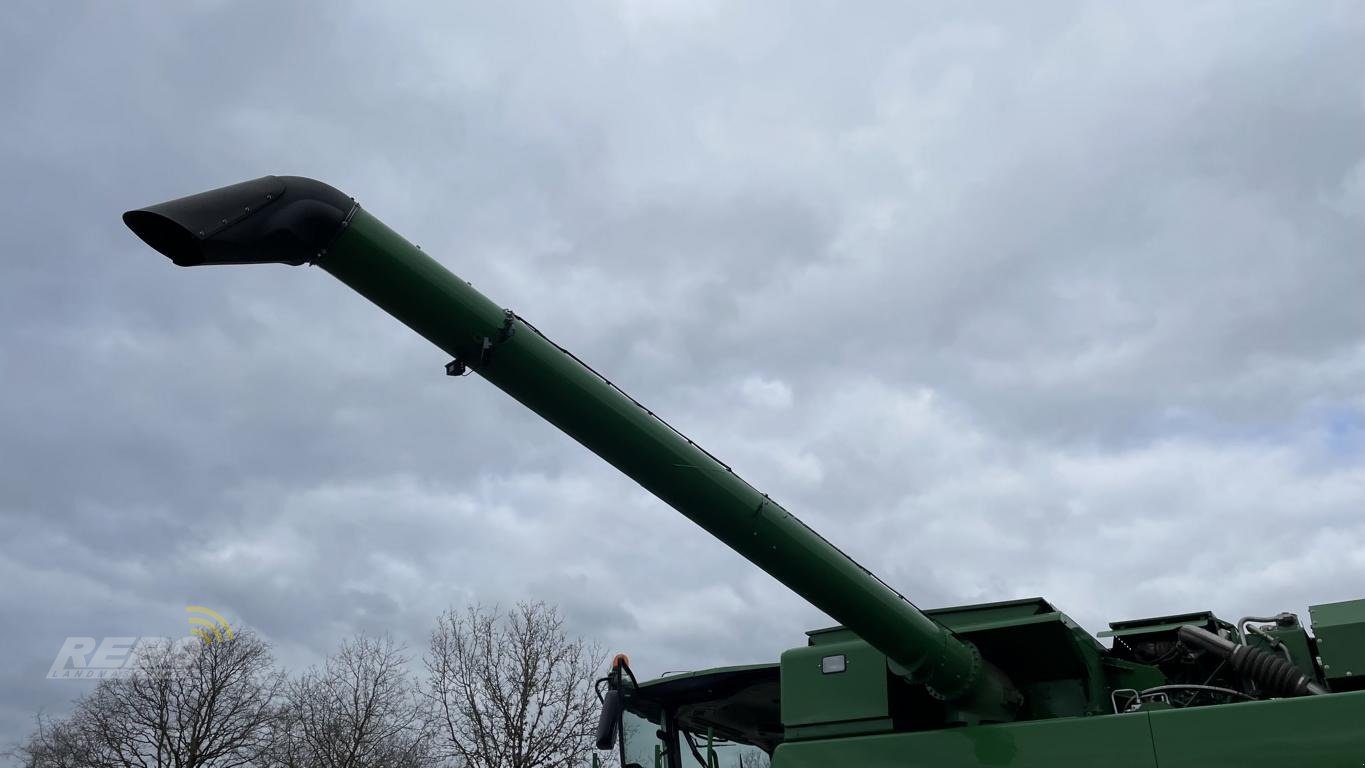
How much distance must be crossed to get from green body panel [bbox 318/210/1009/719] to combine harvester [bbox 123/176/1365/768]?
0.01 metres

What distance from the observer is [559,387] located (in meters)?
5.25

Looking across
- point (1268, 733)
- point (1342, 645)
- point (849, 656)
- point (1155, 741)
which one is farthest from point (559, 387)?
point (1342, 645)

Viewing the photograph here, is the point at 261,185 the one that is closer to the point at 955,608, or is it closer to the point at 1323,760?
the point at 955,608

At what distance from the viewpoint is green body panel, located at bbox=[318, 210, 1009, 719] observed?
489 centimetres

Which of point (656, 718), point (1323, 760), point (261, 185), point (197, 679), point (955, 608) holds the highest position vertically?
point (197, 679)

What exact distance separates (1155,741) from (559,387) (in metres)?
3.59

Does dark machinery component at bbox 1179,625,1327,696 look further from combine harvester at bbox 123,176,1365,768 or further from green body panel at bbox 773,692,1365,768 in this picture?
green body panel at bbox 773,692,1365,768

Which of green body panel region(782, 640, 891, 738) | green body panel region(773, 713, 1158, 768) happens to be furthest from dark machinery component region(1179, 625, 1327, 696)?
green body panel region(782, 640, 891, 738)

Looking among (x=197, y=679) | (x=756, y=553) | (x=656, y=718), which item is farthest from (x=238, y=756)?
(x=756, y=553)

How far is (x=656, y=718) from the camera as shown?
774cm

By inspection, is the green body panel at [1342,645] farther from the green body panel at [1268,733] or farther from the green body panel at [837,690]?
the green body panel at [837,690]

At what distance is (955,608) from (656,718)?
2.40 m

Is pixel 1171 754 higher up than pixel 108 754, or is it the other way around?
pixel 108 754

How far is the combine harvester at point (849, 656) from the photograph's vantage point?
4.82m
